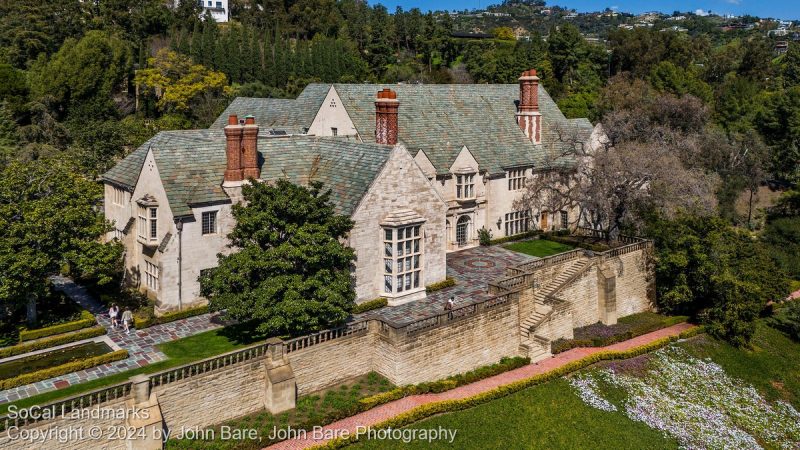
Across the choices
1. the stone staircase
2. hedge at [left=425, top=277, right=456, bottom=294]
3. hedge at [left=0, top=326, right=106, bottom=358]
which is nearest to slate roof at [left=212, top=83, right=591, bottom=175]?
hedge at [left=425, top=277, right=456, bottom=294]

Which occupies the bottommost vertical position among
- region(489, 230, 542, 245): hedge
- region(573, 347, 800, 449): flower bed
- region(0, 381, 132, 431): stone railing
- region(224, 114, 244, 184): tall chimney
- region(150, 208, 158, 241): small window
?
region(573, 347, 800, 449): flower bed

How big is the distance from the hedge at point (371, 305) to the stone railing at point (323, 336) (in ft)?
14.7

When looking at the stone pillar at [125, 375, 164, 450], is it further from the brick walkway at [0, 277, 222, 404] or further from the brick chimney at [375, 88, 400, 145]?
the brick chimney at [375, 88, 400, 145]

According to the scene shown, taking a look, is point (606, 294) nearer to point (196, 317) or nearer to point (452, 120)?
point (452, 120)

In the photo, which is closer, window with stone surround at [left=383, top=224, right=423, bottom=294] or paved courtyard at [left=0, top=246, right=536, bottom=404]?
paved courtyard at [left=0, top=246, right=536, bottom=404]

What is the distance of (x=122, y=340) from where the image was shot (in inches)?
1314

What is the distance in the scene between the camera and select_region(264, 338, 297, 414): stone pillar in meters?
28.7

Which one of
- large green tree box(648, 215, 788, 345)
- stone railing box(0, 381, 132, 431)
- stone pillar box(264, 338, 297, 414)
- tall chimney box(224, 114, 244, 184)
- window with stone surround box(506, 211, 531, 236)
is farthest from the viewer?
window with stone surround box(506, 211, 531, 236)

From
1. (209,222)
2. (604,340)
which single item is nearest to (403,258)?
(209,222)

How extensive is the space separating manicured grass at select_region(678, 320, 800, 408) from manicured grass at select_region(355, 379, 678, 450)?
12.1m

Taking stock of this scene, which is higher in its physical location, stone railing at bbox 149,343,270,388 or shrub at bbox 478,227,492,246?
shrub at bbox 478,227,492,246

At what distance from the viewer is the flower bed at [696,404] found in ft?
111

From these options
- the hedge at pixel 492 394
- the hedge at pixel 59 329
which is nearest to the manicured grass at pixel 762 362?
the hedge at pixel 492 394

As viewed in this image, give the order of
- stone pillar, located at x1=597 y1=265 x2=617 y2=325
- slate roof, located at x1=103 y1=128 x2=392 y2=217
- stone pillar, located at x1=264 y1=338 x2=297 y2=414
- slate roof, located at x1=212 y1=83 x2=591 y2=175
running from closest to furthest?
stone pillar, located at x1=264 y1=338 x2=297 y2=414
slate roof, located at x1=103 y1=128 x2=392 y2=217
stone pillar, located at x1=597 y1=265 x2=617 y2=325
slate roof, located at x1=212 y1=83 x2=591 y2=175
